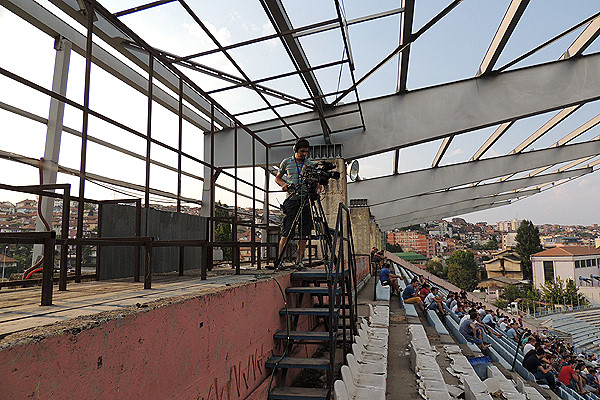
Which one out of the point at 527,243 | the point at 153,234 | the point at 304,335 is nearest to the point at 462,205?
the point at 153,234

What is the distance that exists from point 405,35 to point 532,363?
327 inches

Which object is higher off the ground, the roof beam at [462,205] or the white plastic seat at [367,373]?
the roof beam at [462,205]

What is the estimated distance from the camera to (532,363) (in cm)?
950

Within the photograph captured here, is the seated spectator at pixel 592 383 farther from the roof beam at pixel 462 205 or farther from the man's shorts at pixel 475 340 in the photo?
the roof beam at pixel 462 205

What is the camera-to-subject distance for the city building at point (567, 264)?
71.6 metres

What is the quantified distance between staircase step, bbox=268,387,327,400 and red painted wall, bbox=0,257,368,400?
128mm

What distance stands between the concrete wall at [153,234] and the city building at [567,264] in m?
79.4

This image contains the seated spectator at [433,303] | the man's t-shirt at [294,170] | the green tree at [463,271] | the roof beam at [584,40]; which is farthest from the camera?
the green tree at [463,271]

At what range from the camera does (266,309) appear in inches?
151

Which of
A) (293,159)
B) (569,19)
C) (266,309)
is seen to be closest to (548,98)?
(569,19)

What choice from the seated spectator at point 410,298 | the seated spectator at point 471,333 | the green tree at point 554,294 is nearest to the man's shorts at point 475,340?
the seated spectator at point 471,333

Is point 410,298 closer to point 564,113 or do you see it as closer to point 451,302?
point 451,302

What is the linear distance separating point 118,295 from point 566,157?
16.2m

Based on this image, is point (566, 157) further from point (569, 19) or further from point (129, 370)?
point (129, 370)
